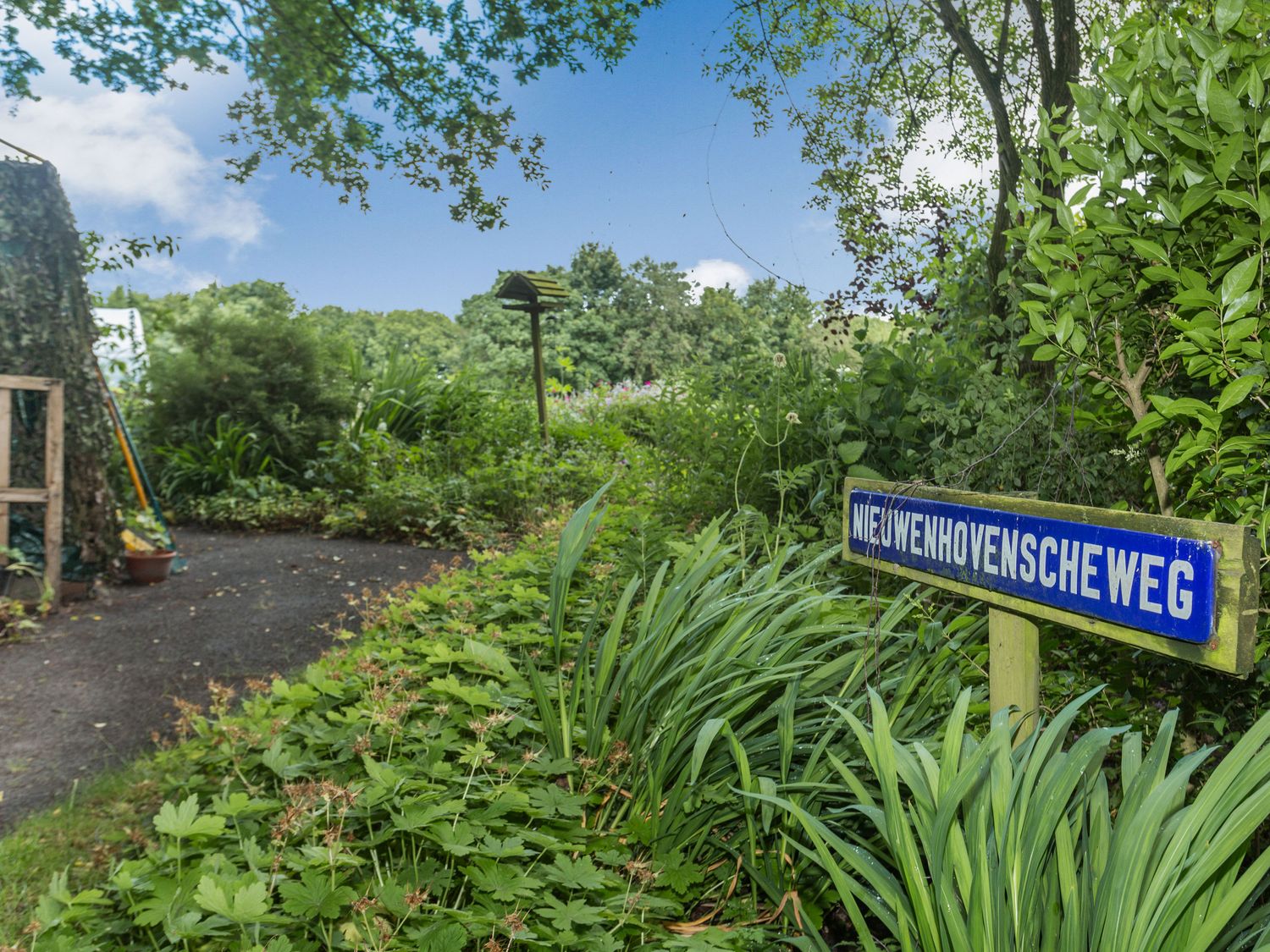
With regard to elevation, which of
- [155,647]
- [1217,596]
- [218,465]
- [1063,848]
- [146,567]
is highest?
[218,465]

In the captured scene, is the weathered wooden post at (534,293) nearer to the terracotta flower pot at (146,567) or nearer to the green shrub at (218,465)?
the green shrub at (218,465)

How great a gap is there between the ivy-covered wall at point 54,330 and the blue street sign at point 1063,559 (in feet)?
16.2

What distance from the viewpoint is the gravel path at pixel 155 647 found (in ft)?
9.69

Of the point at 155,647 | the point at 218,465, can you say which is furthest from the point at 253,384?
the point at 155,647

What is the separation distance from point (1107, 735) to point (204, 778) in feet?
5.86

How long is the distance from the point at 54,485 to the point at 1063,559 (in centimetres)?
513

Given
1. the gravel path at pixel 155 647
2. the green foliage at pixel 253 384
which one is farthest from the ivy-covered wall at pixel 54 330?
the green foliage at pixel 253 384

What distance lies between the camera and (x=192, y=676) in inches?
144

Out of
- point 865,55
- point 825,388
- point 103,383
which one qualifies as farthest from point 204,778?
point 865,55

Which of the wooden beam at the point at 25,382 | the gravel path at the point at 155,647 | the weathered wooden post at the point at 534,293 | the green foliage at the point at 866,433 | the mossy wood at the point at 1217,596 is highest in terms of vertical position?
the weathered wooden post at the point at 534,293

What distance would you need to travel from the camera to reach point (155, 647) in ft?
13.3

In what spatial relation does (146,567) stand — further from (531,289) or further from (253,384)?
(531,289)

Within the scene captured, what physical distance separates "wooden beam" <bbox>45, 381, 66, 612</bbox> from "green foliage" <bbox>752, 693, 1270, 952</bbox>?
4.80 m

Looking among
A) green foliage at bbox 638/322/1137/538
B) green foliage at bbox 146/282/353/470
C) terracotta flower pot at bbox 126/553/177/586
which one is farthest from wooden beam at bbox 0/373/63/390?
green foliage at bbox 638/322/1137/538
